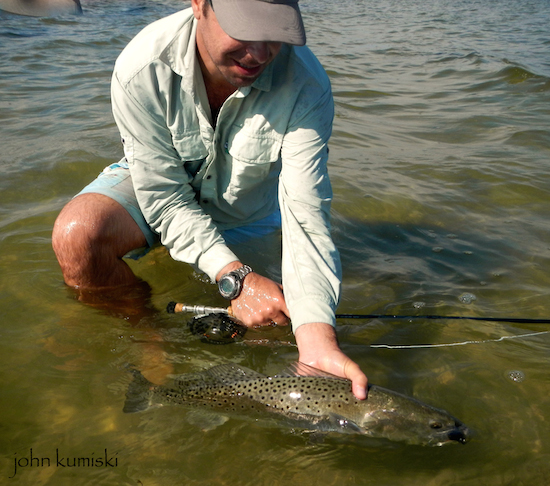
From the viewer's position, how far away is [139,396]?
9.96 feet

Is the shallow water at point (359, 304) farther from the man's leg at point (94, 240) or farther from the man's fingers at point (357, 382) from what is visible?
the man's fingers at point (357, 382)

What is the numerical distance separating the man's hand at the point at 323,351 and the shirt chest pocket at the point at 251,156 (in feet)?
3.93

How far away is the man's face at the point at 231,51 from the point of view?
2.89m

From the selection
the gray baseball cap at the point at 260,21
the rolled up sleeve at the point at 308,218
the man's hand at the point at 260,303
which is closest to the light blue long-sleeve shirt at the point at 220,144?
the rolled up sleeve at the point at 308,218

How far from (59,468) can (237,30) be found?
7.40ft

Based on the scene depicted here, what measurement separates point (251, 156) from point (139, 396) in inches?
61.5

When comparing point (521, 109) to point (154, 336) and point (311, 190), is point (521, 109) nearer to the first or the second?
point (311, 190)

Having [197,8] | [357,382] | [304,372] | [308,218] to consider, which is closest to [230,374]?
[304,372]

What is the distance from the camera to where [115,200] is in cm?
373

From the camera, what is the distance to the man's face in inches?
114

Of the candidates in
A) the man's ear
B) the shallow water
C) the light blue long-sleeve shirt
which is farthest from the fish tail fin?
the man's ear

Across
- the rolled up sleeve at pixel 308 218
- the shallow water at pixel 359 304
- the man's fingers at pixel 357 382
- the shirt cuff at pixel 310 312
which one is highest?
the rolled up sleeve at pixel 308 218

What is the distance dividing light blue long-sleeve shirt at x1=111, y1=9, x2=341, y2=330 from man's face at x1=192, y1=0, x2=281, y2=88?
0.17 meters

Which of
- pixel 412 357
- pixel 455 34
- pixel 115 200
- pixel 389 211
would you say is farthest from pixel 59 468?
pixel 455 34
